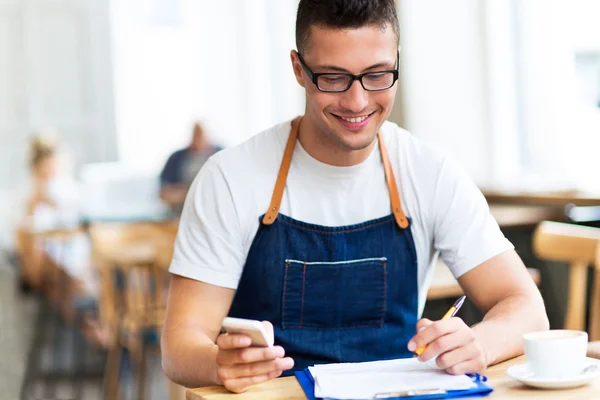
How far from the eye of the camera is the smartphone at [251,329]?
137 cm

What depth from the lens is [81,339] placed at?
682cm

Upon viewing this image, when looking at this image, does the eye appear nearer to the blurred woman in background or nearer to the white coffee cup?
the white coffee cup

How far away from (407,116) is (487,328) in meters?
4.28

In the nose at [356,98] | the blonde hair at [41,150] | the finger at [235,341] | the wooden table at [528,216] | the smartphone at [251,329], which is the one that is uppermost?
the nose at [356,98]

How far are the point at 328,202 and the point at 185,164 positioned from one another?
620cm

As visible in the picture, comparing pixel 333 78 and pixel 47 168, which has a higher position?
pixel 333 78

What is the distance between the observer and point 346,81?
180cm

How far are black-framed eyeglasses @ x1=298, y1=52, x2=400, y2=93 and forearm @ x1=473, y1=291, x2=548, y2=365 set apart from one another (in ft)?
1.59

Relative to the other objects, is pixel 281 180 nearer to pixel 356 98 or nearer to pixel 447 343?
pixel 356 98

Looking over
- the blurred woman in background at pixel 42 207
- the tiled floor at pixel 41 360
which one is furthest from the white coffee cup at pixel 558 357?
the blurred woman in background at pixel 42 207

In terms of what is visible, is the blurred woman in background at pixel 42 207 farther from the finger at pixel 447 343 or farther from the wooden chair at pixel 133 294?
the finger at pixel 447 343

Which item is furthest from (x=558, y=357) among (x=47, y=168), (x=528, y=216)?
(x=47, y=168)

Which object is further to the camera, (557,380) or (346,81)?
(346,81)

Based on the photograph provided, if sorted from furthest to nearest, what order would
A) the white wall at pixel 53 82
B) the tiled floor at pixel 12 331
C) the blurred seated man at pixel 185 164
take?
the white wall at pixel 53 82
the blurred seated man at pixel 185 164
the tiled floor at pixel 12 331
